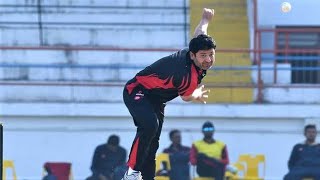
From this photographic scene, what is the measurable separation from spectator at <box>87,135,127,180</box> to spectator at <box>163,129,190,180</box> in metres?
0.71

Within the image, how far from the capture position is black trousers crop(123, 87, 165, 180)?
8102 millimetres

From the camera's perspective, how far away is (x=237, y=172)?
48.8 ft

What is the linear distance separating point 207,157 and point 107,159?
153 centimetres

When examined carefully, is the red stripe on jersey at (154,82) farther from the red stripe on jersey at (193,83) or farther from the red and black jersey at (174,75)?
the red stripe on jersey at (193,83)

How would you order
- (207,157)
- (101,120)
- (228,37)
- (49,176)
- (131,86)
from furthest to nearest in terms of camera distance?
(228,37) < (101,120) < (49,176) < (207,157) < (131,86)

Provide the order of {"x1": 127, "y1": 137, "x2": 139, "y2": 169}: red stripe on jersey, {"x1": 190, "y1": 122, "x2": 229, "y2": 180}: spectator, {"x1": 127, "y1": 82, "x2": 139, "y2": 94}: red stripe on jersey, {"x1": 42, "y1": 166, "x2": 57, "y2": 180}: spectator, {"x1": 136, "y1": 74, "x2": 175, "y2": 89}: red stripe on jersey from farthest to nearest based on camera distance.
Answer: {"x1": 42, "y1": 166, "x2": 57, "y2": 180}: spectator
{"x1": 190, "y1": 122, "x2": 229, "y2": 180}: spectator
{"x1": 127, "y1": 82, "x2": 139, "y2": 94}: red stripe on jersey
{"x1": 127, "y1": 137, "x2": 139, "y2": 169}: red stripe on jersey
{"x1": 136, "y1": 74, "x2": 175, "y2": 89}: red stripe on jersey

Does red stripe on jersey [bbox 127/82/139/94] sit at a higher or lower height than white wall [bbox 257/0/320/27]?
lower

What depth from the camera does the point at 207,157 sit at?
14.5m

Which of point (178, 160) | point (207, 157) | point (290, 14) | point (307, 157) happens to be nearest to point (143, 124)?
point (207, 157)

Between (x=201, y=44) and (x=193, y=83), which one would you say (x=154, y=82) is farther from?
(x=201, y=44)

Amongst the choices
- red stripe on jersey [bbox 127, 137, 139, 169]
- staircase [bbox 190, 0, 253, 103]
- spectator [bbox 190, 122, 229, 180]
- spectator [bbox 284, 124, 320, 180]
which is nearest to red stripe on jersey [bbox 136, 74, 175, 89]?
red stripe on jersey [bbox 127, 137, 139, 169]

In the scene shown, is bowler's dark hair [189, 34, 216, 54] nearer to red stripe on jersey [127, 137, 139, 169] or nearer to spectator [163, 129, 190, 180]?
red stripe on jersey [127, 137, 139, 169]

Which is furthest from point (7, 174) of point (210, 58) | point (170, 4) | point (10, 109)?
point (210, 58)

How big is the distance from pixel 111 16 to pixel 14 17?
177cm
